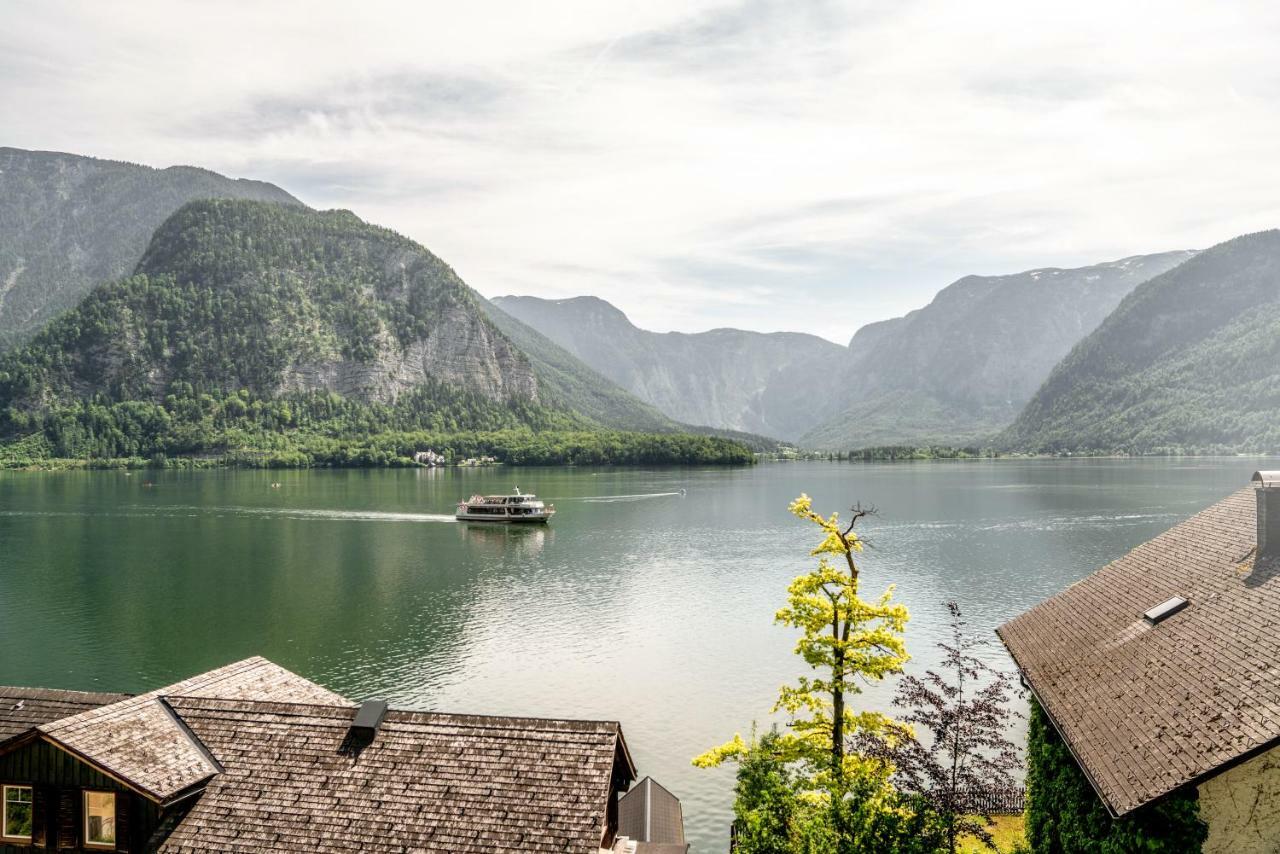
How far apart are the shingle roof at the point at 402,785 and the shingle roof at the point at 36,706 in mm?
2984

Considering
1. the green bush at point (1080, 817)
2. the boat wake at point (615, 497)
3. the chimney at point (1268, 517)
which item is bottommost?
the boat wake at point (615, 497)

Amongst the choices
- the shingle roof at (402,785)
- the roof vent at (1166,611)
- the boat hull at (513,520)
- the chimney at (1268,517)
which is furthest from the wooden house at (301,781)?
the boat hull at (513,520)

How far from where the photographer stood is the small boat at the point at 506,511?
440 feet

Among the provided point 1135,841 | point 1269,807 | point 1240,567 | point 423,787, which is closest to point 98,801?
point 423,787

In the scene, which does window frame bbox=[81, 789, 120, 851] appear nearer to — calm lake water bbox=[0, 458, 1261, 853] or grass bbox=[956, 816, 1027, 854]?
calm lake water bbox=[0, 458, 1261, 853]

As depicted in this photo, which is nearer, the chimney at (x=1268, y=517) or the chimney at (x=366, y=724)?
the chimney at (x=366, y=724)

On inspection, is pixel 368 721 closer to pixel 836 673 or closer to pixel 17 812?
pixel 17 812

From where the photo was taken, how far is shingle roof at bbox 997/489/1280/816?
17.0m

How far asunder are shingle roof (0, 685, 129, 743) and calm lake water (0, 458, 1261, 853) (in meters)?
20.3

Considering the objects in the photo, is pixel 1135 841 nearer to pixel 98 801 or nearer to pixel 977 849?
pixel 977 849

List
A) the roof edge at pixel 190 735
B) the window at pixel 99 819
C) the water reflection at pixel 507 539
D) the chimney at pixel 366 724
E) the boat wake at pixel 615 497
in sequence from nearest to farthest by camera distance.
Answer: the window at pixel 99 819 → the roof edge at pixel 190 735 → the chimney at pixel 366 724 → the water reflection at pixel 507 539 → the boat wake at pixel 615 497

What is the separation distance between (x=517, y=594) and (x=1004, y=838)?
54.8 meters

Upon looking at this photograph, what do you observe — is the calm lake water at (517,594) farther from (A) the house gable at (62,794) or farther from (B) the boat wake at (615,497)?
(A) the house gable at (62,794)

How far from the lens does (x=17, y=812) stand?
19.0 m
